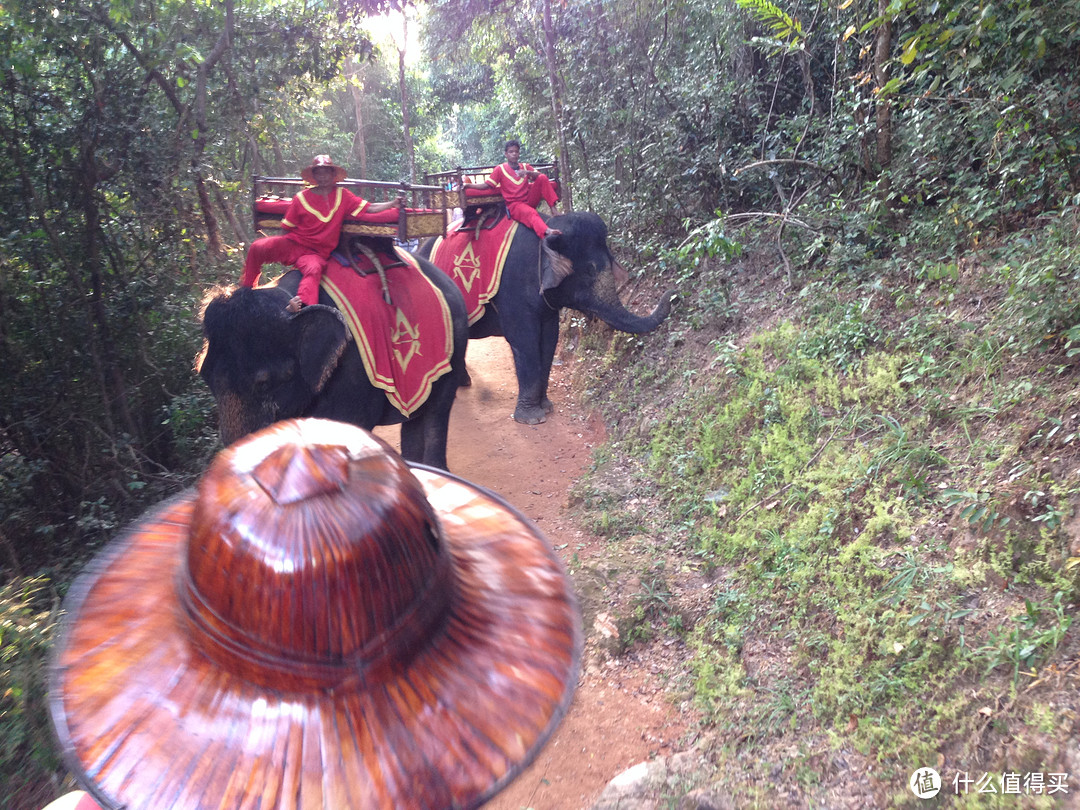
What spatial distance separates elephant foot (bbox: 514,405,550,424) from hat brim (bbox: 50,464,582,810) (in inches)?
235

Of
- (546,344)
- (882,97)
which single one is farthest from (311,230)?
(882,97)

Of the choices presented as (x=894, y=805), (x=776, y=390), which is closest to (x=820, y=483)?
(x=776, y=390)

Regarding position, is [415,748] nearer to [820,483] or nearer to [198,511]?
[198,511]

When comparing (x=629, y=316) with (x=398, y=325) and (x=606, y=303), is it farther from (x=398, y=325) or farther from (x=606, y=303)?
(x=398, y=325)

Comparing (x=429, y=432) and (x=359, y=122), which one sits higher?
(x=359, y=122)

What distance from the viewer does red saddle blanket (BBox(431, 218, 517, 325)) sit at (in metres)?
6.73

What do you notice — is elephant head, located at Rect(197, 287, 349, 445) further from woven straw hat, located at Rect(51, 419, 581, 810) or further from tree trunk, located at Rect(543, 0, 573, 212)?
tree trunk, located at Rect(543, 0, 573, 212)

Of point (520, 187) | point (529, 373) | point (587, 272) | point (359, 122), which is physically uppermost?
point (359, 122)

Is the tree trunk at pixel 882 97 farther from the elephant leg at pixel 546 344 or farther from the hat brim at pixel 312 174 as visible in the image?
the hat brim at pixel 312 174

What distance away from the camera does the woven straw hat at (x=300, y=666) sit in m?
0.90

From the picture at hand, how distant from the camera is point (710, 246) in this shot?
501 cm

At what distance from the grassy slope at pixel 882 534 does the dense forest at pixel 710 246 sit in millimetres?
26

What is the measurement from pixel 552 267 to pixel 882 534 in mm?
4047

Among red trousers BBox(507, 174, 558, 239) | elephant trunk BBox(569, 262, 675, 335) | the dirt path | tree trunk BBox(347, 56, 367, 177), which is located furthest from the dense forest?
tree trunk BBox(347, 56, 367, 177)
